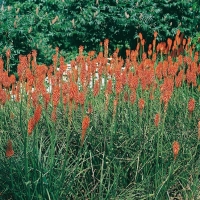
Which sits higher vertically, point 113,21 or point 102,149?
point 113,21

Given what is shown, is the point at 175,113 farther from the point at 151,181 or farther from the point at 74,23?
the point at 74,23

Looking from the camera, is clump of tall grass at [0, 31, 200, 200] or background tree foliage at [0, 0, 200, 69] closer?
clump of tall grass at [0, 31, 200, 200]

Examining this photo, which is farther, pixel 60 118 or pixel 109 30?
pixel 109 30

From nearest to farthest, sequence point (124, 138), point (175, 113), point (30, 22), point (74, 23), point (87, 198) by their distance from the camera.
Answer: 1. point (87, 198)
2. point (124, 138)
3. point (175, 113)
4. point (30, 22)
5. point (74, 23)

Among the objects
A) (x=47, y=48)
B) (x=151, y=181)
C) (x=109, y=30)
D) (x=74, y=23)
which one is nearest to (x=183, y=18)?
(x=109, y=30)

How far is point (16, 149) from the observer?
2.92 m

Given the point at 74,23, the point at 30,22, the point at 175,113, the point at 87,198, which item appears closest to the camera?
the point at 87,198

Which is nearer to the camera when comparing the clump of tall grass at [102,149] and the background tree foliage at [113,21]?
the clump of tall grass at [102,149]

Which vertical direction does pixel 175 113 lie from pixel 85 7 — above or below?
below

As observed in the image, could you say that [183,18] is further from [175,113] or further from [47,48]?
[175,113]

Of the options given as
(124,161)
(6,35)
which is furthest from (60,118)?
(6,35)

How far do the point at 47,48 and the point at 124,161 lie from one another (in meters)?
4.88

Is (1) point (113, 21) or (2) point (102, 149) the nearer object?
(2) point (102, 149)

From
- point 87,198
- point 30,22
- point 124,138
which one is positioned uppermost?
point 30,22
